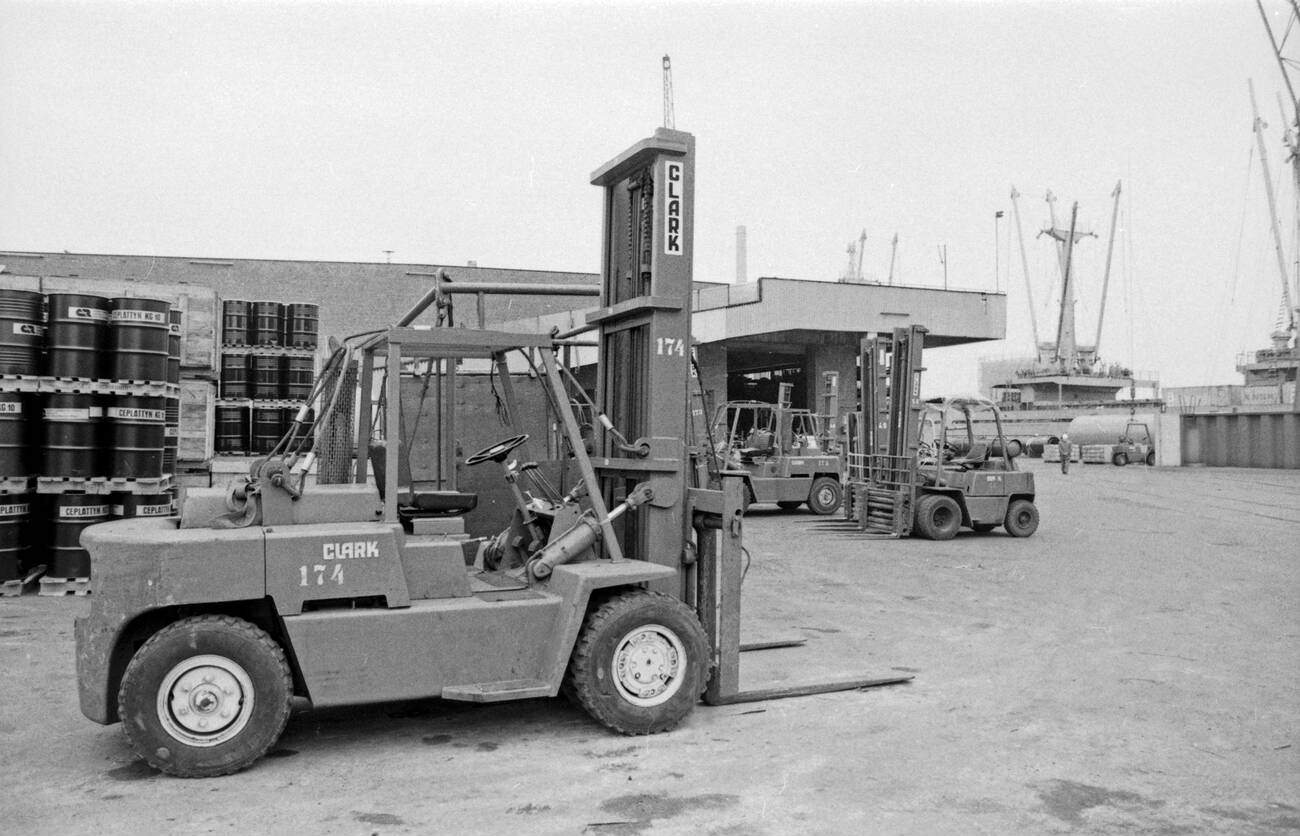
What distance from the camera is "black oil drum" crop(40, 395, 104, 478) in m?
9.95

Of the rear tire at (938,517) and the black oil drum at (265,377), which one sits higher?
the black oil drum at (265,377)

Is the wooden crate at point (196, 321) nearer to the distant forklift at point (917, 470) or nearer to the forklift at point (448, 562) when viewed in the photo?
the forklift at point (448, 562)

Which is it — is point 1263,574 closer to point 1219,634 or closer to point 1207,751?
point 1219,634

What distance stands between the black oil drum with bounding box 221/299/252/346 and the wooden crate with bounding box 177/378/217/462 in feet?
4.20

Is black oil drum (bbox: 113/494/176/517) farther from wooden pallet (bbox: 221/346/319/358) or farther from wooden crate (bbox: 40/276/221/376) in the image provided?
wooden pallet (bbox: 221/346/319/358)

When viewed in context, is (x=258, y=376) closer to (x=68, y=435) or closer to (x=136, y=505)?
(x=136, y=505)

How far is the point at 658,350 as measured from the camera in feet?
20.1

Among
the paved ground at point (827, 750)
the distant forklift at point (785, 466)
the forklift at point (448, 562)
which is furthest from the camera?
the distant forklift at point (785, 466)

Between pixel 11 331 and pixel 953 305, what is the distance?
2728cm

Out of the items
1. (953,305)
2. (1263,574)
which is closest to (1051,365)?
(953,305)

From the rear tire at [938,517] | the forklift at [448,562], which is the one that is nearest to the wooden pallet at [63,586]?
the forklift at [448,562]

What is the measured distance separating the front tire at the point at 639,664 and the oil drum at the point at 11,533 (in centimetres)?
703

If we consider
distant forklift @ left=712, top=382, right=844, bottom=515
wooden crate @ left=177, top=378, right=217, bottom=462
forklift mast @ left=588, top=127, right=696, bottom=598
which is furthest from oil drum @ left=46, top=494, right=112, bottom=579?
distant forklift @ left=712, top=382, right=844, bottom=515

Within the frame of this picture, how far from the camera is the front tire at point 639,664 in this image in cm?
549
